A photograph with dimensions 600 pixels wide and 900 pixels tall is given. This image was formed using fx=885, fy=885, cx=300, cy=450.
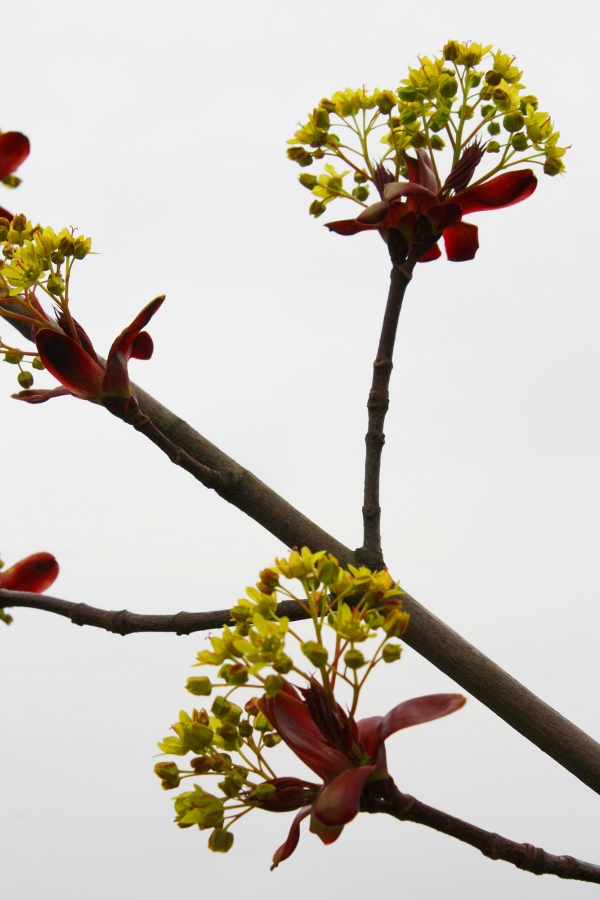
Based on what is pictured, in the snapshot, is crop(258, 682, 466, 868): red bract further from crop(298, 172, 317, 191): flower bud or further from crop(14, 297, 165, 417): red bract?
crop(298, 172, 317, 191): flower bud

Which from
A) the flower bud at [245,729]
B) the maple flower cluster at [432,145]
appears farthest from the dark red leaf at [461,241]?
the flower bud at [245,729]

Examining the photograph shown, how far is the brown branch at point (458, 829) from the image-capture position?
520mm

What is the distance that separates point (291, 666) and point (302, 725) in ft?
0.19

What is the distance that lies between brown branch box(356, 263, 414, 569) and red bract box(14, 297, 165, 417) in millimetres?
175

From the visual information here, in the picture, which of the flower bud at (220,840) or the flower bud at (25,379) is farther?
the flower bud at (25,379)

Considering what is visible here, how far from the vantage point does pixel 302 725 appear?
0.52 m

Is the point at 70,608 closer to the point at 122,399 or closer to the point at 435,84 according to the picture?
the point at 122,399

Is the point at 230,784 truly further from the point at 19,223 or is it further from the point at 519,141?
the point at 519,141

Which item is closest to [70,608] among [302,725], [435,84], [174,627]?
[174,627]

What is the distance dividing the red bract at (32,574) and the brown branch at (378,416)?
272mm

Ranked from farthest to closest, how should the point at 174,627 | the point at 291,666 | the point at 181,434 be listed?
the point at 181,434 < the point at 174,627 < the point at 291,666

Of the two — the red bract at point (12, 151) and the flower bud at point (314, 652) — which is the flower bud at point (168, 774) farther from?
the red bract at point (12, 151)

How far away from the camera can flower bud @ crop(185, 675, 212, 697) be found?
54 cm

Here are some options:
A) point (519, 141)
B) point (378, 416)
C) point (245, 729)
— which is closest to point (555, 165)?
point (519, 141)
